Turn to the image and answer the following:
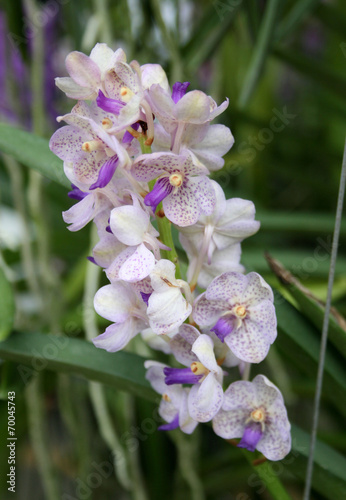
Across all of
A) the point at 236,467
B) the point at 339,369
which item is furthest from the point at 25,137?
the point at 236,467

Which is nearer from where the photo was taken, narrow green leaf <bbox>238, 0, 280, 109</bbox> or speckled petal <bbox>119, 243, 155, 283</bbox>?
speckled petal <bbox>119, 243, 155, 283</bbox>

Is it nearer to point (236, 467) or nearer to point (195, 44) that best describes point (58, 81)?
point (195, 44)

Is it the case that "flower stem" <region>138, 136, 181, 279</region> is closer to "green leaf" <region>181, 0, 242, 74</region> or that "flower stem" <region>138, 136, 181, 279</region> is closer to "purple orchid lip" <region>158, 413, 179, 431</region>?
"purple orchid lip" <region>158, 413, 179, 431</region>

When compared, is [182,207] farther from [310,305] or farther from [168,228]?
[310,305]

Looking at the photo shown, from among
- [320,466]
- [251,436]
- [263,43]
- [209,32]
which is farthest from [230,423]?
[209,32]

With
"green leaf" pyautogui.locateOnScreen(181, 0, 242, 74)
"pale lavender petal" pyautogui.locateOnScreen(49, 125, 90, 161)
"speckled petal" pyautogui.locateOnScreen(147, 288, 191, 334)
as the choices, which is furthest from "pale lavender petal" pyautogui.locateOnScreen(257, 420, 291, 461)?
"green leaf" pyautogui.locateOnScreen(181, 0, 242, 74)

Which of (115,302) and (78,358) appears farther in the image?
(78,358)

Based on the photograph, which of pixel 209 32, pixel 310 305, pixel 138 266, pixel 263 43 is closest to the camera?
pixel 138 266
